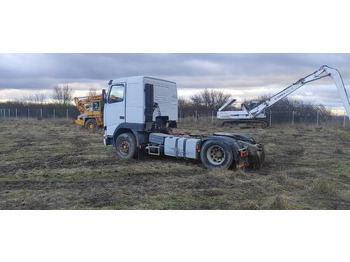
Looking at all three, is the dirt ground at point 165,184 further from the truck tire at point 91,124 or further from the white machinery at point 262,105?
the truck tire at point 91,124

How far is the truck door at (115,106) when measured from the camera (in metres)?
10.4

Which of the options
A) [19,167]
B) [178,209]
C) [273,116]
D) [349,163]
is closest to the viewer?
[178,209]

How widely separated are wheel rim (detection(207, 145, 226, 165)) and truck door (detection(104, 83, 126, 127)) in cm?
341

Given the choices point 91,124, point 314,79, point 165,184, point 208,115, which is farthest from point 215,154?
point 208,115

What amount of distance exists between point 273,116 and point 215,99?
16268 mm

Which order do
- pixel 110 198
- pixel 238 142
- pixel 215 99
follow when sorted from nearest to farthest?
pixel 110 198 < pixel 238 142 < pixel 215 99

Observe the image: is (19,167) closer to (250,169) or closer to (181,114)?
(250,169)

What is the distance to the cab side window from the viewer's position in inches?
408

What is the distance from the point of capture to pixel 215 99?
155 feet

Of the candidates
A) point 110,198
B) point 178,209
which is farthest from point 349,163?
point 110,198

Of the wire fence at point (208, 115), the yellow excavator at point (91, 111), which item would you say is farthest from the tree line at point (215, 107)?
the yellow excavator at point (91, 111)

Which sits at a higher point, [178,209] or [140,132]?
[140,132]

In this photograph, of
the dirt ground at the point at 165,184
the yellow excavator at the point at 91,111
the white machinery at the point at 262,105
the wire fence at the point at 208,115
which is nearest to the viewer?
the dirt ground at the point at 165,184

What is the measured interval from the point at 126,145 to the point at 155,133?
3.75 feet
